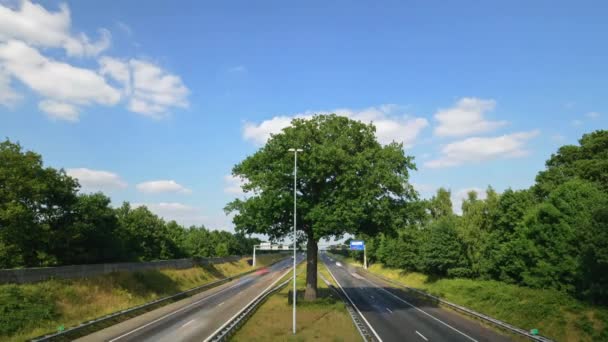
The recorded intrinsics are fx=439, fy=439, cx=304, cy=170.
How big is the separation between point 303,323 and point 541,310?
56.2 feet

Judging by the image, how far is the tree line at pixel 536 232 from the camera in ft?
101

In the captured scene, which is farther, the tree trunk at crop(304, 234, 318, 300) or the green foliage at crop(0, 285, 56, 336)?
the tree trunk at crop(304, 234, 318, 300)

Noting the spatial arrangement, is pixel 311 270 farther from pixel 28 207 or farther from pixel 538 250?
pixel 28 207

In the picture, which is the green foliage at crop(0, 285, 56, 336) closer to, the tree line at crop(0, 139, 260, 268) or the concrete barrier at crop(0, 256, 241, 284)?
the concrete barrier at crop(0, 256, 241, 284)

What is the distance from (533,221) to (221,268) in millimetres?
73244

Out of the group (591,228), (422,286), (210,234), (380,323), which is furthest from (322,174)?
(210,234)

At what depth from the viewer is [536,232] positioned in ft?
129

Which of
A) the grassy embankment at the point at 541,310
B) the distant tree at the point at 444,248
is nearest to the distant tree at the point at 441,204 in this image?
the distant tree at the point at 444,248

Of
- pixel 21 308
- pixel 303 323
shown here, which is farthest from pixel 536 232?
pixel 21 308

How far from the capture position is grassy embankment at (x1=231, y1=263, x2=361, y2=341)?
2702 cm

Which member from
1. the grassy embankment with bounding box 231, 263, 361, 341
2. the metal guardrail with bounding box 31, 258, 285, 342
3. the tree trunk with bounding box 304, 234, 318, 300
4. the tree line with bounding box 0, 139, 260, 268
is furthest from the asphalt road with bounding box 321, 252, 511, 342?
the metal guardrail with bounding box 31, 258, 285, 342

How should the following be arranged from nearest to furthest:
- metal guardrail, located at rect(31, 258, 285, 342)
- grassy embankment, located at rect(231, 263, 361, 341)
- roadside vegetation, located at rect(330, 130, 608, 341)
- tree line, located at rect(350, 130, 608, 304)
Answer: metal guardrail, located at rect(31, 258, 285, 342), grassy embankment, located at rect(231, 263, 361, 341), roadside vegetation, located at rect(330, 130, 608, 341), tree line, located at rect(350, 130, 608, 304)

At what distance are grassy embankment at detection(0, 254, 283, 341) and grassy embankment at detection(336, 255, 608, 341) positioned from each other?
32.4m

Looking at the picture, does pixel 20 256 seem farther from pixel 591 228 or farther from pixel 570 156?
pixel 570 156
